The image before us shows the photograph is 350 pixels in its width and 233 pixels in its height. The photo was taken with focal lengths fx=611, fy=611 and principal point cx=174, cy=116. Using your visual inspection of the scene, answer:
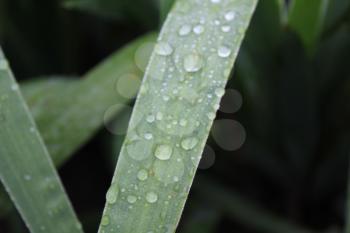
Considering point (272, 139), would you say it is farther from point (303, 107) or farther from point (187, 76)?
point (187, 76)

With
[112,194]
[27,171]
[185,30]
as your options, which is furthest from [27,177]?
[185,30]

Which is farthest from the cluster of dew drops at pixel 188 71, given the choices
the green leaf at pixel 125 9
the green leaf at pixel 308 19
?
the green leaf at pixel 125 9

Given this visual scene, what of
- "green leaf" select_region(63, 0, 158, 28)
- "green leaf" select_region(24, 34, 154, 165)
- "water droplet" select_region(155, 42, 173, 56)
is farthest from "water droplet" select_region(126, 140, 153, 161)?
"green leaf" select_region(63, 0, 158, 28)

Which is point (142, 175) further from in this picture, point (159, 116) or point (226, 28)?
point (226, 28)

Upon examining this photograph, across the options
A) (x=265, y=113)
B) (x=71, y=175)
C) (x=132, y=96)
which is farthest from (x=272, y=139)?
(x=71, y=175)

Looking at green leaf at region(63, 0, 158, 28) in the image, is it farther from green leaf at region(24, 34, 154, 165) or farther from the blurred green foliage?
green leaf at region(24, 34, 154, 165)

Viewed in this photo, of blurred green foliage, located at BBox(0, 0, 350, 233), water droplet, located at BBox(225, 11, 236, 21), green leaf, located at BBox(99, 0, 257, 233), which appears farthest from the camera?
blurred green foliage, located at BBox(0, 0, 350, 233)

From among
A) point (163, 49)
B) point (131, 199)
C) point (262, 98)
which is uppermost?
point (163, 49)
